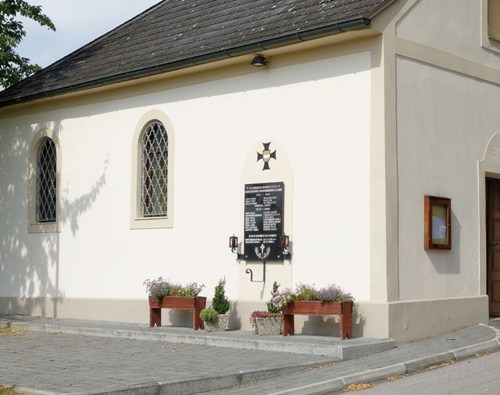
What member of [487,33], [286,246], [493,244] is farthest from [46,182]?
[487,33]

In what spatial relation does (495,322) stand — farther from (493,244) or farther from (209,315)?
(209,315)

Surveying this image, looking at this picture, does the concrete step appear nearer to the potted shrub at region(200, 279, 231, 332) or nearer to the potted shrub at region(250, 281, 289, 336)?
the potted shrub at region(250, 281, 289, 336)

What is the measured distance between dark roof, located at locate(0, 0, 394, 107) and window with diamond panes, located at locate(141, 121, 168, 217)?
113 cm

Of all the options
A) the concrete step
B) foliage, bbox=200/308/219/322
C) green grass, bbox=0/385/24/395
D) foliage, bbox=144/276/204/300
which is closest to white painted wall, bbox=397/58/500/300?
the concrete step

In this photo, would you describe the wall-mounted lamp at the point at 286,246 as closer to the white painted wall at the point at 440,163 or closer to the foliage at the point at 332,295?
the foliage at the point at 332,295

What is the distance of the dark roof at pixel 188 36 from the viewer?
13836 mm

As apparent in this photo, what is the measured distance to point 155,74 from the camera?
16.4 meters

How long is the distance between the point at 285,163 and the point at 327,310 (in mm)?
2651

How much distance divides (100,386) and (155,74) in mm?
7900

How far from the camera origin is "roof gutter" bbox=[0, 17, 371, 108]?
13195 mm

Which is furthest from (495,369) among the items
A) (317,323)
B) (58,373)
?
(58,373)

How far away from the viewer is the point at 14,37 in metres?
20.1

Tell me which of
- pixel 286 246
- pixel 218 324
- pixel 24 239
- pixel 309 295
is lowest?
pixel 218 324

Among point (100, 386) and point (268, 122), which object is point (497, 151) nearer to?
point (268, 122)
